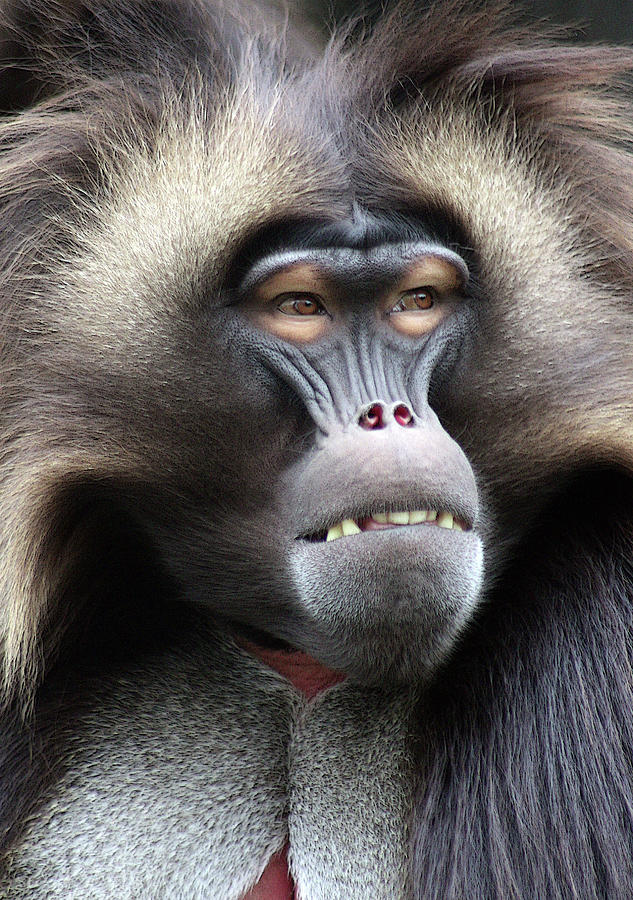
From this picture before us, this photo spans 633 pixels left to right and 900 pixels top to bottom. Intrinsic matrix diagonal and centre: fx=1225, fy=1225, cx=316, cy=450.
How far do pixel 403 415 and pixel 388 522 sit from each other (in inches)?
7.3


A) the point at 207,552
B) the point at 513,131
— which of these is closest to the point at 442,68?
the point at 513,131

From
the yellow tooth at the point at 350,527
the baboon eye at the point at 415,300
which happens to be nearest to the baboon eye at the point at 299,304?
the baboon eye at the point at 415,300

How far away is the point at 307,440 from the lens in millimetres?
2133

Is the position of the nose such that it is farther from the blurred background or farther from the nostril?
the blurred background

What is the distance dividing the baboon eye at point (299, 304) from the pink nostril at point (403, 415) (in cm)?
25

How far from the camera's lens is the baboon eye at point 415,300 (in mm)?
2221

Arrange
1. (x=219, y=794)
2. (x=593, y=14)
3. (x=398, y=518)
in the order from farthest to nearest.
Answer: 1. (x=593, y=14)
2. (x=219, y=794)
3. (x=398, y=518)

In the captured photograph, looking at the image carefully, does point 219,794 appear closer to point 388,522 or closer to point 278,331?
point 388,522

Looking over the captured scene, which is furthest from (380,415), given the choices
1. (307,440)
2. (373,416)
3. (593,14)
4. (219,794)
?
(593,14)

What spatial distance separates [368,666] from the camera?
212cm

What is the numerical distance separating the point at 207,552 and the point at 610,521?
757 millimetres

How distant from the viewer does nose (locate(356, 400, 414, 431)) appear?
6.72 ft

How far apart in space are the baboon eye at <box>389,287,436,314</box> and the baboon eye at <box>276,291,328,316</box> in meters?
0.14

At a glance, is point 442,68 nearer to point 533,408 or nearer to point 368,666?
point 533,408
